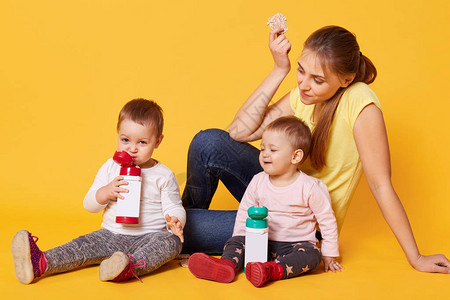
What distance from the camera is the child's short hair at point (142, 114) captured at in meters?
2.31

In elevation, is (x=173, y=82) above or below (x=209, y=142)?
above

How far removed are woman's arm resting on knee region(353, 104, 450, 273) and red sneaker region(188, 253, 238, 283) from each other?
0.71 meters

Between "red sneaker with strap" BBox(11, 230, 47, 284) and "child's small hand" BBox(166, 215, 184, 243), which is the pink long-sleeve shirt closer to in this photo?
"child's small hand" BBox(166, 215, 184, 243)

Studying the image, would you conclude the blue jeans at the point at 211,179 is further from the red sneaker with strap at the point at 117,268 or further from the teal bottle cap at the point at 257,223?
the red sneaker with strap at the point at 117,268

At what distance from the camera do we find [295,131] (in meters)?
2.36

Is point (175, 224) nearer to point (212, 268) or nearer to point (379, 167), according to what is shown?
point (212, 268)

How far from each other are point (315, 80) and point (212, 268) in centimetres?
92

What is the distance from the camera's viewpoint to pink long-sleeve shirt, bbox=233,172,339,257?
2312 millimetres

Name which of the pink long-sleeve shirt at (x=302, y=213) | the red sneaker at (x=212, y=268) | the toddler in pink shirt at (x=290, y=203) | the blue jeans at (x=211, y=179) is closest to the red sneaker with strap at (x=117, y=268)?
the red sneaker at (x=212, y=268)

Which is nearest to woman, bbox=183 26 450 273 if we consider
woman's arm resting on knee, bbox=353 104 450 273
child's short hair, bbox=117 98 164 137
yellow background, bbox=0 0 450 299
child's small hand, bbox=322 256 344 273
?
woman's arm resting on knee, bbox=353 104 450 273

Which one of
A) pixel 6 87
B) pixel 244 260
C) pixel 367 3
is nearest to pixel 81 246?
pixel 244 260

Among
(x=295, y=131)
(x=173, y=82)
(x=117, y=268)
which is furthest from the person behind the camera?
(x=173, y=82)

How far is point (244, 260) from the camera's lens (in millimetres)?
2256

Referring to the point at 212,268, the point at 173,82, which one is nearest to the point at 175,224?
the point at 212,268
